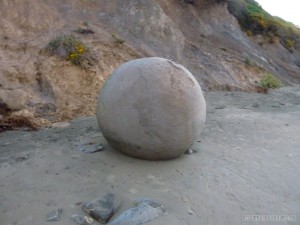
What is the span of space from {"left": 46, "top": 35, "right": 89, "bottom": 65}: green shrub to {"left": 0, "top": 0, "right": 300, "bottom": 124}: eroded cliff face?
0.17 metres

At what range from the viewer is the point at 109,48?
9.20m

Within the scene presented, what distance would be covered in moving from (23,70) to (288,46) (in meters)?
12.9

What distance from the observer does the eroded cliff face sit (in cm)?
722

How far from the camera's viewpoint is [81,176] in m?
4.07

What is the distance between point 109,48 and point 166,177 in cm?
578

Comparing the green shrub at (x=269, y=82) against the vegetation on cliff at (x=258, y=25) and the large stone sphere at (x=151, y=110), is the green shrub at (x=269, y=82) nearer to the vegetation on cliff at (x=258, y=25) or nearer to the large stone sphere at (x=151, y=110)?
the vegetation on cliff at (x=258, y=25)

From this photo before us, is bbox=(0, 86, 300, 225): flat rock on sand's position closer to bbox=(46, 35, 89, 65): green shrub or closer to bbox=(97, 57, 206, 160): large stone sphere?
bbox=(97, 57, 206, 160): large stone sphere

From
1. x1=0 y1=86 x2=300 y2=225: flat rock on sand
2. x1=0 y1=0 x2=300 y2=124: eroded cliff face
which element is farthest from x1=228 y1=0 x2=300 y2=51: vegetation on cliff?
x1=0 y1=86 x2=300 y2=225: flat rock on sand

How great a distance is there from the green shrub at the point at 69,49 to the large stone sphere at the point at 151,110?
12.3ft

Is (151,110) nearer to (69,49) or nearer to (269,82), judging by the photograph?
(69,49)

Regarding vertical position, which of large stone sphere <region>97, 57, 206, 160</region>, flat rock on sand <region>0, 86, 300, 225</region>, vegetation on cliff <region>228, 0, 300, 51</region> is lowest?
flat rock on sand <region>0, 86, 300, 225</region>

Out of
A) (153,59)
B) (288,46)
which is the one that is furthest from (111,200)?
(288,46)

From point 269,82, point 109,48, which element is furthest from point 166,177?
point 269,82

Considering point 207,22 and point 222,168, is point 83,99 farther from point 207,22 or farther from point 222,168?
point 207,22
